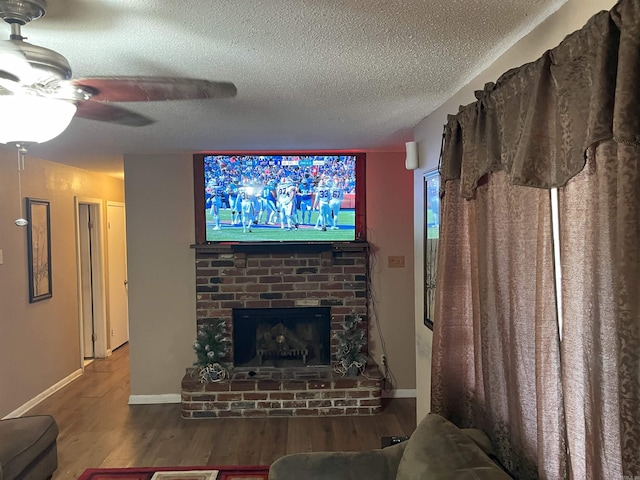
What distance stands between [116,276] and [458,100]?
521 cm

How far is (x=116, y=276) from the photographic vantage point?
634cm

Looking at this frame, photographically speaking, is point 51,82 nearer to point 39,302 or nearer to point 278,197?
point 278,197

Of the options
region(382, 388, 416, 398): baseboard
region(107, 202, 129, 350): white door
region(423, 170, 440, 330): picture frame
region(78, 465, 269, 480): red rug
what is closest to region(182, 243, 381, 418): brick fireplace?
region(382, 388, 416, 398): baseboard

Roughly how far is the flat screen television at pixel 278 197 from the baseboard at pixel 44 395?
6.93 ft

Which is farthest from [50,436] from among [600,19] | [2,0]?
[600,19]

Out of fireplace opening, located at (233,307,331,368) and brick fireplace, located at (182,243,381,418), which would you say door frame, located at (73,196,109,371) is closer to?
brick fireplace, located at (182,243,381,418)

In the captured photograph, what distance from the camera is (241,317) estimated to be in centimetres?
452

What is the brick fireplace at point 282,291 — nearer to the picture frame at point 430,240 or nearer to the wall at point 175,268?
the wall at point 175,268

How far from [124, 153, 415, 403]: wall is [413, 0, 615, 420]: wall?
3.81 feet

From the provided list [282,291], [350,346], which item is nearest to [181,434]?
[282,291]

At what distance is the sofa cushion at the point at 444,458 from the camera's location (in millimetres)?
1616

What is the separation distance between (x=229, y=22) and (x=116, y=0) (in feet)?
1.13

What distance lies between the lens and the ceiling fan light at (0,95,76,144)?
4.90 feet

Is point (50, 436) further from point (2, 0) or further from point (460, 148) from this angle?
point (460, 148)
